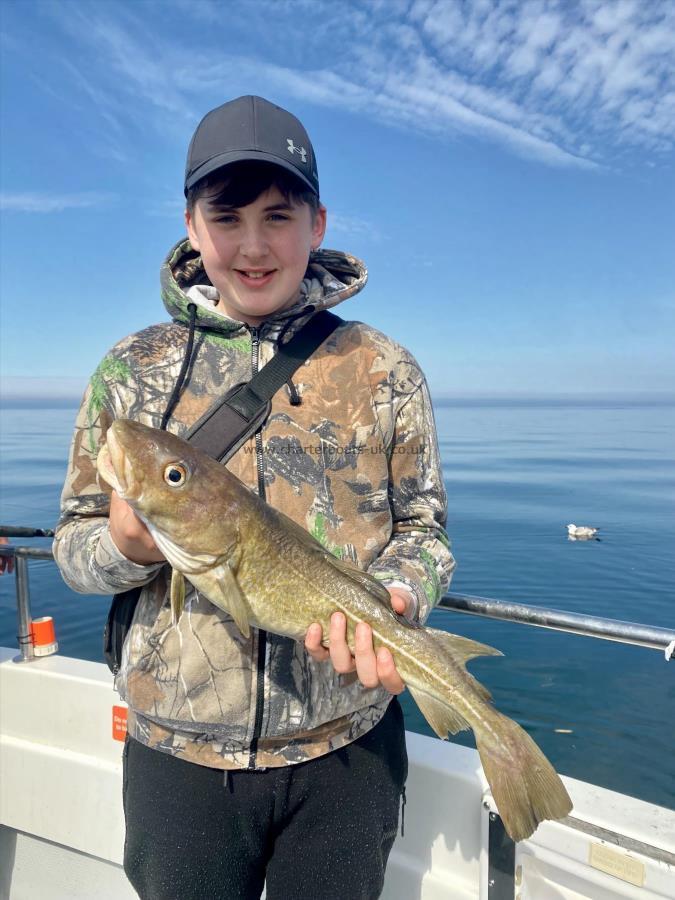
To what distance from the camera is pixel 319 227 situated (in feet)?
8.34

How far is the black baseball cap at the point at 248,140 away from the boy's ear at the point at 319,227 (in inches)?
8.2

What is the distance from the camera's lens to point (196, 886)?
2.05m

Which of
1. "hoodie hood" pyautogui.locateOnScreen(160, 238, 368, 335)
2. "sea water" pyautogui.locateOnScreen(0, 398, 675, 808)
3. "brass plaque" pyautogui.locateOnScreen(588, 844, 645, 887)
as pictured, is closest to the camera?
"hoodie hood" pyautogui.locateOnScreen(160, 238, 368, 335)

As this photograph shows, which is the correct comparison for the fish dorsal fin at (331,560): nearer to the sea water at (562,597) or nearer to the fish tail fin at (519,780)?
the fish tail fin at (519,780)

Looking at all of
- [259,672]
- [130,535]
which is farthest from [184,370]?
[259,672]

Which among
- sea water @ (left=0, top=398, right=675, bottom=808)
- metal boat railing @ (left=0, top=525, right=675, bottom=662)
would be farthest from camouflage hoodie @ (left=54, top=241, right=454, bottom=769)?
sea water @ (left=0, top=398, right=675, bottom=808)

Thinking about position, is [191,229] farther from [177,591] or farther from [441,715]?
[441,715]

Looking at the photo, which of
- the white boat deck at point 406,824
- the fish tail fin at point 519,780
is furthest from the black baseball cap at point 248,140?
the white boat deck at point 406,824

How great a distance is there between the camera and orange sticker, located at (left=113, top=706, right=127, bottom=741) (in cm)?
382

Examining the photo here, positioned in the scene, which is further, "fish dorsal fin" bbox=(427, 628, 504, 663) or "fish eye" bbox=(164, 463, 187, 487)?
"fish dorsal fin" bbox=(427, 628, 504, 663)

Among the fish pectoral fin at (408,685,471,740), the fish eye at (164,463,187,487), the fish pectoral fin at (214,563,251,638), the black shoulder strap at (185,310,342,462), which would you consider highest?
the black shoulder strap at (185,310,342,462)

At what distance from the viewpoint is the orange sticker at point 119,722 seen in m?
3.82

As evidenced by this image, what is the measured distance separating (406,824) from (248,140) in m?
3.43

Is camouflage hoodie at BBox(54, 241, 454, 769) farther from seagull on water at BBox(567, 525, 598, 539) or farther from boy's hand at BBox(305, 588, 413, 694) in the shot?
seagull on water at BBox(567, 525, 598, 539)
